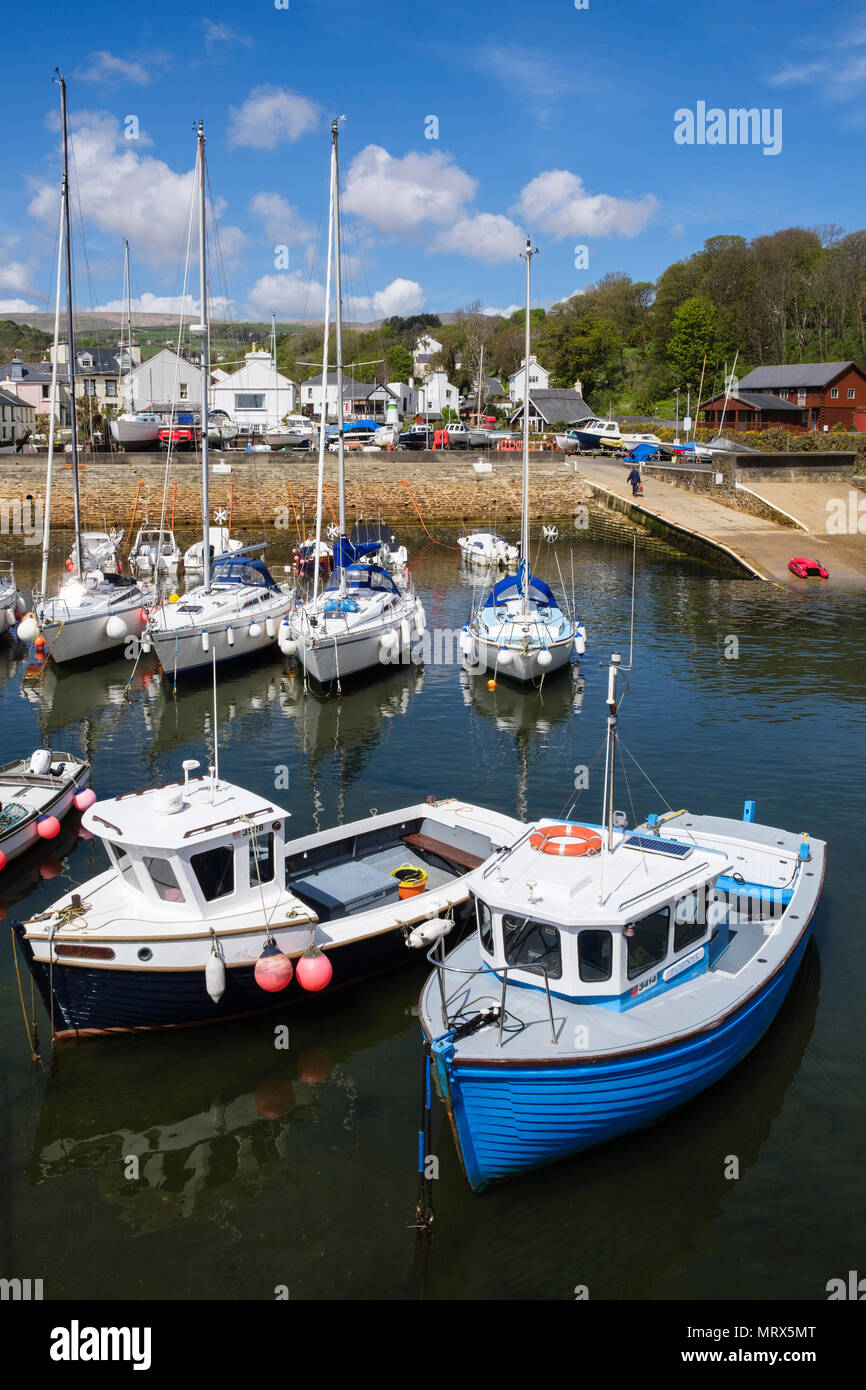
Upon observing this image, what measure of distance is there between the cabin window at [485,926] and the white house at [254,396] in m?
80.2

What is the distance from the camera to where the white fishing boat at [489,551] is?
1901 inches

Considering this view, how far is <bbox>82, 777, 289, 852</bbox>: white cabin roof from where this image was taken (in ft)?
39.4

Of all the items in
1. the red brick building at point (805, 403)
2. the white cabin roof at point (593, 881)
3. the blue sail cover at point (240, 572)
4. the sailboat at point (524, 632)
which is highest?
the red brick building at point (805, 403)

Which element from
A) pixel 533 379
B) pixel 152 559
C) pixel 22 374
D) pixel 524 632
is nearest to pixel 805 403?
pixel 533 379

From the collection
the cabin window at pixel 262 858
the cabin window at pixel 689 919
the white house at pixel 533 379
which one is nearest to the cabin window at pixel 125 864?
the cabin window at pixel 262 858

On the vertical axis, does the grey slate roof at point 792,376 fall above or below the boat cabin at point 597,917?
above

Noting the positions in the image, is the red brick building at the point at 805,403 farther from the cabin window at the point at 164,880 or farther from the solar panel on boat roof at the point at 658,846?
the cabin window at the point at 164,880

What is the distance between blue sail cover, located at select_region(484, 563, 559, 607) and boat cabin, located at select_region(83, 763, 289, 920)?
17955 millimetres

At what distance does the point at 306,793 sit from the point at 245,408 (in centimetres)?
7374

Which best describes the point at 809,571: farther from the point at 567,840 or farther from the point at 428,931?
the point at 567,840

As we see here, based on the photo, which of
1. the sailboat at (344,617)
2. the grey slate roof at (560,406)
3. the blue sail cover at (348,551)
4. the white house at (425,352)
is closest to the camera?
the sailboat at (344,617)

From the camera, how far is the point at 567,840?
447 inches

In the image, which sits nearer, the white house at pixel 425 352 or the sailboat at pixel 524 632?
the sailboat at pixel 524 632
